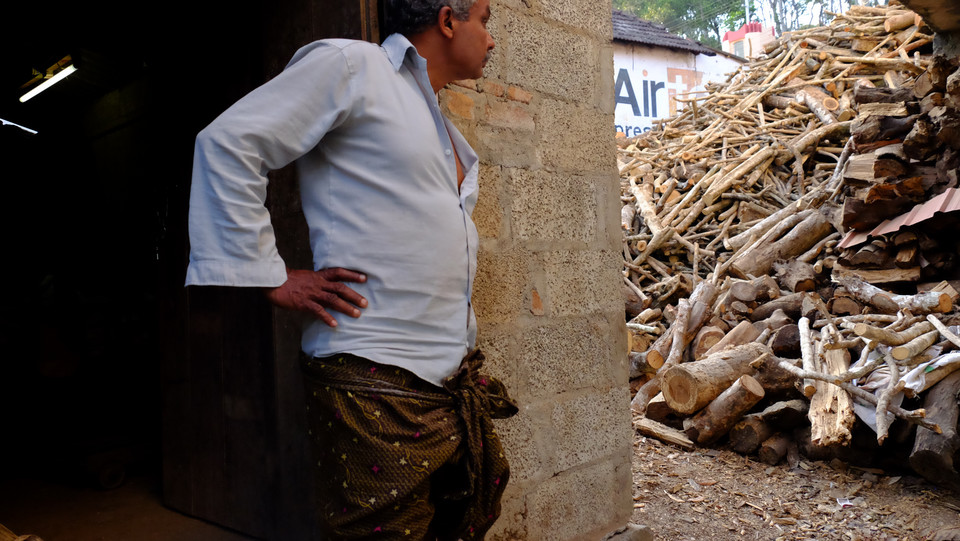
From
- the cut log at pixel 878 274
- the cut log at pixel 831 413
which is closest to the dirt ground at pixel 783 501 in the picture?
the cut log at pixel 831 413

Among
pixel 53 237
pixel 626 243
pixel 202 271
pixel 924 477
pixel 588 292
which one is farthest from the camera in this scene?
pixel 626 243

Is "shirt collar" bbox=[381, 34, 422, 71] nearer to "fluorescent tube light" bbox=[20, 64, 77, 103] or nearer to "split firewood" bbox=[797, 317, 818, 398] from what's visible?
"fluorescent tube light" bbox=[20, 64, 77, 103]

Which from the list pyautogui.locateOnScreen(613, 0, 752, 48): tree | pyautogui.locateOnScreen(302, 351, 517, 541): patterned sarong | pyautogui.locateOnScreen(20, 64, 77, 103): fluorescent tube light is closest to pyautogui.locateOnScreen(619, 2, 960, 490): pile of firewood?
pyautogui.locateOnScreen(302, 351, 517, 541): patterned sarong

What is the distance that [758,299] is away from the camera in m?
6.57

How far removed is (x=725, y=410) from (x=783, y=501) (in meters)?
0.81

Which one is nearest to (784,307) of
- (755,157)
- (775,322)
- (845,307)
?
(775,322)

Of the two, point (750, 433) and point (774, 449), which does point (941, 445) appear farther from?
point (750, 433)

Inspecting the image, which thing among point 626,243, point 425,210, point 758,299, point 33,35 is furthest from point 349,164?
point 626,243

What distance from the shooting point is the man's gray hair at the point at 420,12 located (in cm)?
184

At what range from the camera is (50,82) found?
4914 mm

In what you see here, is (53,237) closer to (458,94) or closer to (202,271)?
(458,94)

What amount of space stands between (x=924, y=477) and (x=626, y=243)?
4821 mm

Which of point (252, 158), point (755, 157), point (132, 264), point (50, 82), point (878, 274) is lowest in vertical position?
point (878, 274)

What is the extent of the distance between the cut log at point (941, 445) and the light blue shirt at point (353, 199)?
3482mm
